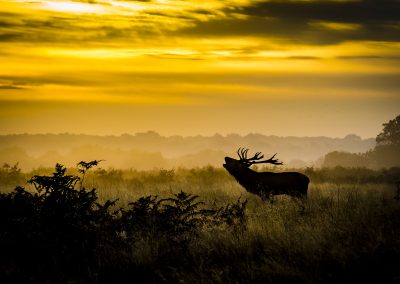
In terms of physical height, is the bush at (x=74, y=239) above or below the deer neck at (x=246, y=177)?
below

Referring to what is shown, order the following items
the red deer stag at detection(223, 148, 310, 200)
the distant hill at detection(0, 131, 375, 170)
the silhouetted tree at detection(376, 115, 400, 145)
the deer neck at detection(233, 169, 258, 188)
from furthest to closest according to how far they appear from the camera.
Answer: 1. the distant hill at detection(0, 131, 375, 170)
2. the silhouetted tree at detection(376, 115, 400, 145)
3. the deer neck at detection(233, 169, 258, 188)
4. the red deer stag at detection(223, 148, 310, 200)

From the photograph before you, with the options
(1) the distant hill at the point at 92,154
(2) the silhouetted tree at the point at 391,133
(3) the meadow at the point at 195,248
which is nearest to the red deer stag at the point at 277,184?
(3) the meadow at the point at 195,248

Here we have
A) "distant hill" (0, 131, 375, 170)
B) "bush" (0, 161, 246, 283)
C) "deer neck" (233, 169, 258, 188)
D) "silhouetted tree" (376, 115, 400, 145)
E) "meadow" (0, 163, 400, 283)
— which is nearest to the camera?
"meadow" (0, 163, 400, 283)

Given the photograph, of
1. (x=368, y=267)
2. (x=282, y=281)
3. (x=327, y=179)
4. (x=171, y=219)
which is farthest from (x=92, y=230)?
(x=327, y=179)

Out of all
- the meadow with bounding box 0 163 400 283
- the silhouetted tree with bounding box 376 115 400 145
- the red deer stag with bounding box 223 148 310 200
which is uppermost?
the silhouetted tree with bounding box 376 115 400 145

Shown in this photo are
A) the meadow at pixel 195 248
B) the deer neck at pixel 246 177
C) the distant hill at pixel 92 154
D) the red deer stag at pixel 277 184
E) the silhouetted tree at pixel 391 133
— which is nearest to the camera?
the meadow at pixel 195 248

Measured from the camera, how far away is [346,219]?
27.8 feet

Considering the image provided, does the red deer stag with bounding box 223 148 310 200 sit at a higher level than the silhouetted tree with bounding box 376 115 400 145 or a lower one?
lower

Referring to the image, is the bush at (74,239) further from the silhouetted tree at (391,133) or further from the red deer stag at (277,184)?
the silhouetted tree at (391,133)

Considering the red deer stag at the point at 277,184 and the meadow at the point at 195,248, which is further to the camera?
the red deer stag at the point at 277,184

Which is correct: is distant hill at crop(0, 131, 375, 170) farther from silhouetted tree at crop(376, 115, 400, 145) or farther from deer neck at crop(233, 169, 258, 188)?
deer neck at crop(233, 169, 258, 188)

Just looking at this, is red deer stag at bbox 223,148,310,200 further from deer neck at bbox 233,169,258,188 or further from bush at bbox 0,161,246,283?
bush at bbox 0,161,246,283

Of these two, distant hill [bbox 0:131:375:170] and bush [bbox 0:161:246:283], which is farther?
distant hill [bbox 0:131:375:170]

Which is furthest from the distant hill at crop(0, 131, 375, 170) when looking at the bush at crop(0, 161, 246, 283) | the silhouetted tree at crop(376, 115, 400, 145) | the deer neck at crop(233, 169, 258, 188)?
the bush at crop(0, 161, 246, 283)
